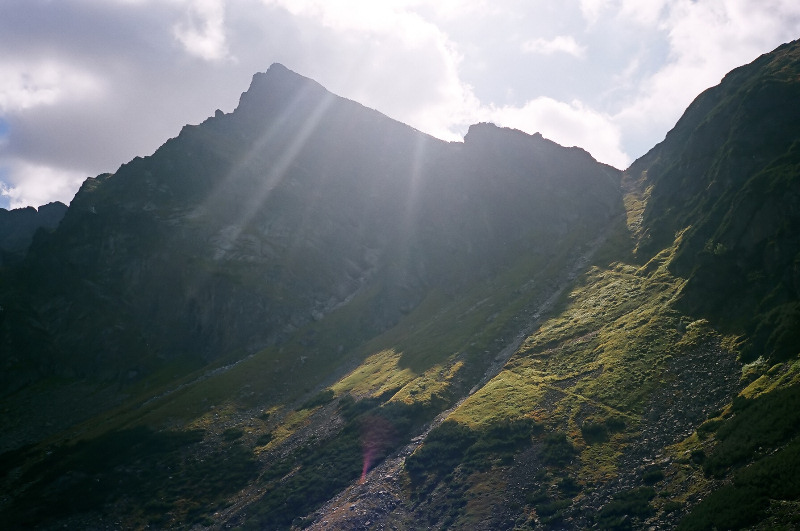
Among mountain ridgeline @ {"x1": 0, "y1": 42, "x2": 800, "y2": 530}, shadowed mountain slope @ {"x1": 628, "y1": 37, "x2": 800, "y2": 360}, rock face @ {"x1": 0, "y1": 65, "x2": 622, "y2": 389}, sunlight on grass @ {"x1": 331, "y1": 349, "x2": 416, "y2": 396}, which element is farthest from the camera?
rock face @ {"x1": 0, "y1": 65, "x2": 622, "y2": 389}

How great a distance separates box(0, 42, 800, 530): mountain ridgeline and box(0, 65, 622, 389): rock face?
3.06ft

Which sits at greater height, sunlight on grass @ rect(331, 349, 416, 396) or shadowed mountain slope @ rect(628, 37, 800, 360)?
shadowed mountain slope @ rect(628, 37, 800, 360)

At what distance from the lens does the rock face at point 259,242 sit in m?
140

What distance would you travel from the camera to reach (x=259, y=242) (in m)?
160

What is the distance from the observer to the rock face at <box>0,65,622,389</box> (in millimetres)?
140375

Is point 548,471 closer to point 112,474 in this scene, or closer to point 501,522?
point 501,522

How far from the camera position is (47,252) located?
16662 centimetres

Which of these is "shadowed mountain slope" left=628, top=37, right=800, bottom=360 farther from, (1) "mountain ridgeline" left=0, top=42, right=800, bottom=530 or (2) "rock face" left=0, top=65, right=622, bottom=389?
(2) "rock face" left=0, top=65, right=622, bottom=389

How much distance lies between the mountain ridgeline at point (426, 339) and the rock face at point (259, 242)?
0.93m

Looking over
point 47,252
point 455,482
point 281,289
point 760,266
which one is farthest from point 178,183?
point 760,266

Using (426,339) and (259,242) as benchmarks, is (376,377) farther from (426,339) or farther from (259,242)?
(259,242)

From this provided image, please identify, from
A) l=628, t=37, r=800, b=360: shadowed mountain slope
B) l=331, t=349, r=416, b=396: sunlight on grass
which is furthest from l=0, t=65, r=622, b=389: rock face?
l=628, t=37, r=800, b=360: shadowed mountain slope

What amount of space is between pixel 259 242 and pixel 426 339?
77.0 metres

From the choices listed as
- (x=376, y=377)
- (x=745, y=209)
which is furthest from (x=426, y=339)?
(x=745, y=209)
